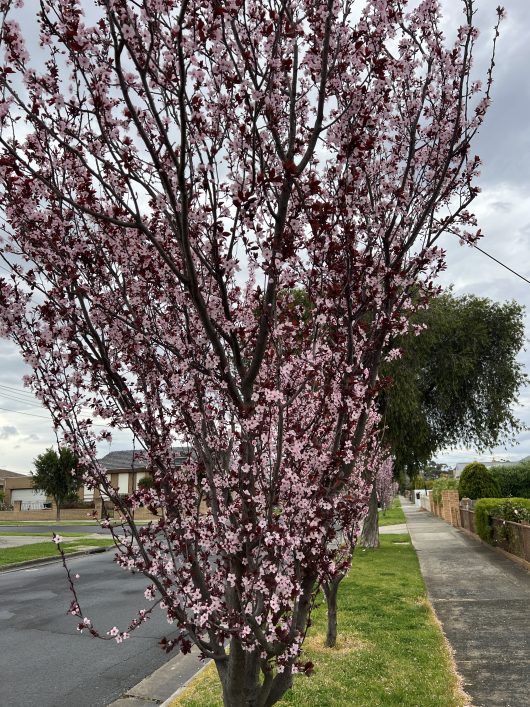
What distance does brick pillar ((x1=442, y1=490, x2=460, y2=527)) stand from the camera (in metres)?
26.5

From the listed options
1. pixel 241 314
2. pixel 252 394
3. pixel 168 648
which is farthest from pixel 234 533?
pixel 241 314

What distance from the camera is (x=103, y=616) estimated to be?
1002 centimetres

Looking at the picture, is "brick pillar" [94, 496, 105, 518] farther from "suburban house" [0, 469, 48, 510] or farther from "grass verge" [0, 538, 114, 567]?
"suburban house" [0, 469, 48, 510]

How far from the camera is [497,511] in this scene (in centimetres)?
1702

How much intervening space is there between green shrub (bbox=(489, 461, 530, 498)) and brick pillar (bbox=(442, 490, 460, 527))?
2136 millimetres

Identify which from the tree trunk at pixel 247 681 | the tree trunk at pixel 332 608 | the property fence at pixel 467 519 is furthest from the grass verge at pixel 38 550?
the tree trunk at pixel 247 681

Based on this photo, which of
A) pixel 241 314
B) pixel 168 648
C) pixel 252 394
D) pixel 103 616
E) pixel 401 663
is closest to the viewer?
pixel 252 394

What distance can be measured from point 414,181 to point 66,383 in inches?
104

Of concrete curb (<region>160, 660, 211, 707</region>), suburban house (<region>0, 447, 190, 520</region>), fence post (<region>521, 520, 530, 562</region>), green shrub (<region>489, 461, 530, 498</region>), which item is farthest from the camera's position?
suburban house (<region>0, 447, 190, 520</region>)

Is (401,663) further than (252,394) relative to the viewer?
Yes

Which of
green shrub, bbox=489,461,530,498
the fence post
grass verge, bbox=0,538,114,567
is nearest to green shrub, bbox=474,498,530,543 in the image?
the fence post

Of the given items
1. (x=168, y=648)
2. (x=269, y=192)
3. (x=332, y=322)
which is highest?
(x=269, y=192)

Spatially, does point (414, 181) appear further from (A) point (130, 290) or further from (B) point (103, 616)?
(B) point (103, 616)

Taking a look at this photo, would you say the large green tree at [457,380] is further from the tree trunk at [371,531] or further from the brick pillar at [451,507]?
the brick pillar at [451,507]
